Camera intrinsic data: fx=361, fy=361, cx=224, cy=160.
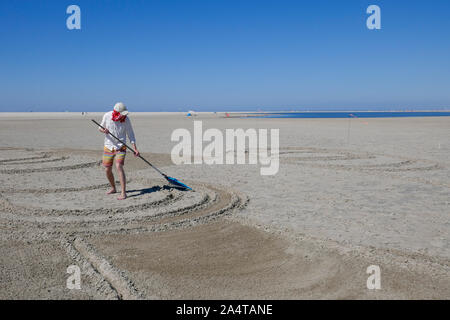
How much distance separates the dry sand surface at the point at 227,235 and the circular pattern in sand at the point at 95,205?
3cm

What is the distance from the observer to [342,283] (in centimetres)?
405

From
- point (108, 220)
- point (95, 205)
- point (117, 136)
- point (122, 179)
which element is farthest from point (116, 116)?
point (108, 220)

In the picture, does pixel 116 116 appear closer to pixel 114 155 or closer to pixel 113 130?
pixel 113 130

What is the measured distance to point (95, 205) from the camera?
7016mm

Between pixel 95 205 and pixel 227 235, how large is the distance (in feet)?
9.62

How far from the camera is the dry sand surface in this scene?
4.00 m

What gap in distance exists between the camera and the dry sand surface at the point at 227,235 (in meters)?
4.00

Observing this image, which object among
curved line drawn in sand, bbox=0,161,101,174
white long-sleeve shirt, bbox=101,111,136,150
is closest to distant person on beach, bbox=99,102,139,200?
white long-sleeve shirt, bbox=101,111,136,150

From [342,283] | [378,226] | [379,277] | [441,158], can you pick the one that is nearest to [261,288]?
[342,283]

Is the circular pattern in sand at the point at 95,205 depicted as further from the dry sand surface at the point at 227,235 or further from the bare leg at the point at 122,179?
the bare leg at the point at 122,179

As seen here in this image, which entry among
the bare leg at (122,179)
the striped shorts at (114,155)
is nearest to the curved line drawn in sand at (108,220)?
the bare leg at (122,179)

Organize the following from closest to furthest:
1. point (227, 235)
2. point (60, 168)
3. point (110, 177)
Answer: point (227, 235) < point (110, 177) < point (60, 168)

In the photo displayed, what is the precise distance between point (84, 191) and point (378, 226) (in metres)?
6.22
